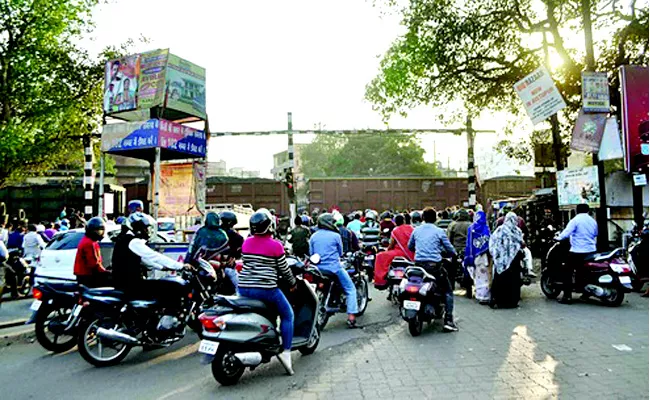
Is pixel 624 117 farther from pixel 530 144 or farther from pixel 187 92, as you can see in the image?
pixel 187 92

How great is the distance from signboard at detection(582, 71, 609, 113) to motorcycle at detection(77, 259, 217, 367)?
8.33m

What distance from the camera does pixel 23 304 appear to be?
32.3ft

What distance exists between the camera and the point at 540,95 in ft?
33.2

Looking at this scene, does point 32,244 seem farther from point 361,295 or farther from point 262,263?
point 262,263

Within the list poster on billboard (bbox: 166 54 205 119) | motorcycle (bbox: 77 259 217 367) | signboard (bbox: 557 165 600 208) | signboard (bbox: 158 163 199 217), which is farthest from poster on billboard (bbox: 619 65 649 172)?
signboard (bbox: 158 163 199 217)

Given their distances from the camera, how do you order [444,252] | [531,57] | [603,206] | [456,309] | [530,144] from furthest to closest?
[530,144] < [531,57] < [603,206] < [456,309] < [444,252]

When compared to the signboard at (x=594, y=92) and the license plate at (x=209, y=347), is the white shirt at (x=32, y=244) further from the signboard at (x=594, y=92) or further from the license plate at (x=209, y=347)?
the signboard at (x=594, y=92)

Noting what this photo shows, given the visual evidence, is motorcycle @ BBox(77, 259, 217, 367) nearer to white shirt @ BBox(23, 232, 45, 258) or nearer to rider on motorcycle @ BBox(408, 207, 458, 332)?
rider on motorcycle @ BBox(408, 207, 458, 332)

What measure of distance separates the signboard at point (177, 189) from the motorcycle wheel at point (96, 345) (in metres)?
6.80

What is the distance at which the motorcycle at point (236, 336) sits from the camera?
468cm

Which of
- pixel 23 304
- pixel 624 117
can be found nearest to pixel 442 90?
pixel 624 117

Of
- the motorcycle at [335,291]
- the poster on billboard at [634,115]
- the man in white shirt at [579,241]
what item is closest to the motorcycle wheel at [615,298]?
the man in white shirt at [579,241]

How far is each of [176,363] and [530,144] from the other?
51.6 feet

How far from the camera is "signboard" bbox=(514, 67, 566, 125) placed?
390 inches
